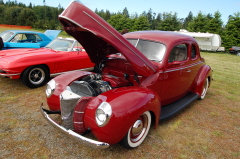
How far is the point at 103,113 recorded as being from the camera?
2.19m

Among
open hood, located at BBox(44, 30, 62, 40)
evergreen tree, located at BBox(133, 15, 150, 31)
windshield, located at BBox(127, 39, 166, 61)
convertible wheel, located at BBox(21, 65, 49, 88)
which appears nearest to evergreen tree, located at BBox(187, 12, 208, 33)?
evergreen tree, located at BBox(133, 15, 150, 31)

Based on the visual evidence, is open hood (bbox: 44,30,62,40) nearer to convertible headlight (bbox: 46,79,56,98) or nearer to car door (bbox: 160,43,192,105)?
convertible headlight (bbox: 46,79,56,98)

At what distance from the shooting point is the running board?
3212 mm

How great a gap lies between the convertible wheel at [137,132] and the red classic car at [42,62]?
12.1ft

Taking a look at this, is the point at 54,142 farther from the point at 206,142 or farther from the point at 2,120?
the point at 206,142

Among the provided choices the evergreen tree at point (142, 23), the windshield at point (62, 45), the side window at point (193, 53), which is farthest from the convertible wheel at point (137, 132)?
the evergreen tree at point (142, 23)

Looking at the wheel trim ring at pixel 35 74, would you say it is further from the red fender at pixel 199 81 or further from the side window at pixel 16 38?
the red fender at pixel 199 81

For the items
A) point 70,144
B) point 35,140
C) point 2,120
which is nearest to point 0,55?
point 2,120

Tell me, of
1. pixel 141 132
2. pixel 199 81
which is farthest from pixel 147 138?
pixel 199 81

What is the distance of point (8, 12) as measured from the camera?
54.3 m

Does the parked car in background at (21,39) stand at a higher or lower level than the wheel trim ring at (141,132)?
higher

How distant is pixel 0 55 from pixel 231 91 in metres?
7.83

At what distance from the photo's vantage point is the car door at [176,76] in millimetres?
3397

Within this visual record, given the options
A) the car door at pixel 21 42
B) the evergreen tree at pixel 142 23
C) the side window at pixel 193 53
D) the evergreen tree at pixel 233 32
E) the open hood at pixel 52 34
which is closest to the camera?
the side window at pixel 193 53
